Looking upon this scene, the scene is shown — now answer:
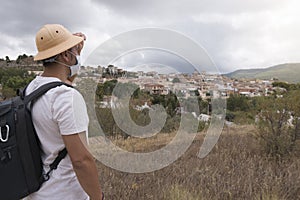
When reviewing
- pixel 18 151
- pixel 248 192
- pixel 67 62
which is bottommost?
pixel 248 192

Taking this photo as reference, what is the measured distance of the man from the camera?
1574mm

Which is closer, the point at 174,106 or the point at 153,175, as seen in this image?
the point at 153,175

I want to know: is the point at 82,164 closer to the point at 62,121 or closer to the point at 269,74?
the point at 62,121

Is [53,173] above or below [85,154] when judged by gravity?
below

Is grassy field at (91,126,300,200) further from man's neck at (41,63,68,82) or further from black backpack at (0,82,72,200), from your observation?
man's neck at (41,63,68,82)

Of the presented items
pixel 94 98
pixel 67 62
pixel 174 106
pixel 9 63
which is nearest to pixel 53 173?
pixel 67 62

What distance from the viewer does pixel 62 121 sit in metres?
1.56

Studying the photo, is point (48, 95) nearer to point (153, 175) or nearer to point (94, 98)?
point (153, 175)

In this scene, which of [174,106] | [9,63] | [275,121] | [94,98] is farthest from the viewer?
[9,63]

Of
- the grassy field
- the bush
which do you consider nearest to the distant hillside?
the bush

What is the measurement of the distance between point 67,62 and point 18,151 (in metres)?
0.55

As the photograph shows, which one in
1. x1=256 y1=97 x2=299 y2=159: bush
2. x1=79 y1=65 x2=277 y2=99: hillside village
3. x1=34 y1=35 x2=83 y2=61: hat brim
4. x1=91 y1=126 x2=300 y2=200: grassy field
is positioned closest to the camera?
x1=34 y1=35 x2=83 y2=61: hat brim

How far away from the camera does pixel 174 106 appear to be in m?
6.45

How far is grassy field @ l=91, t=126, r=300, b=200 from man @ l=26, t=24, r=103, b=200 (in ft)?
6.14
